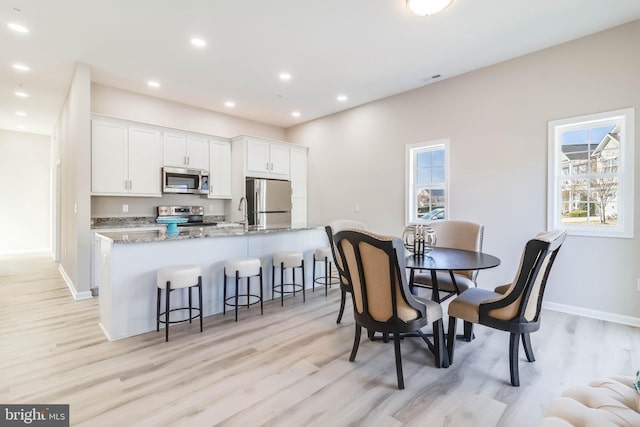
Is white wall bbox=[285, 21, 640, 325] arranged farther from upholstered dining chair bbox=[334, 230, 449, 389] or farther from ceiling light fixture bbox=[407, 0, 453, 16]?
upholstered dining chair bbox=[334, 230, 449, 389]

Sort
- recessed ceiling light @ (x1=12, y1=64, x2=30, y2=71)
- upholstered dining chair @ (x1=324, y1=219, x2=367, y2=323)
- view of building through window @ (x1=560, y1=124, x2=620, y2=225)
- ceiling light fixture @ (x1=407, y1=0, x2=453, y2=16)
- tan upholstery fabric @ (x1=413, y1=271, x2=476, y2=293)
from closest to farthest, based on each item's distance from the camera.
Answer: ceiling light fixture @ (x1=407, y1=0, x2=453, y2=16), tan upholstery fabric @ (x1=413, y1=271, x2=476, y2=293), upholstered dining chair @ (x1=324, y1=219, x2=367, y2=323), view of building through window @ (x1=560, y1=124, x2=620, y2=225), recessed ceiling light @ (x1=12, y1=64, x2=30, y2=71)

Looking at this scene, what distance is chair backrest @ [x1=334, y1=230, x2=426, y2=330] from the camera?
78.5 inches

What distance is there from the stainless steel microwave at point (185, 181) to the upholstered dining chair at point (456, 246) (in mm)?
4024

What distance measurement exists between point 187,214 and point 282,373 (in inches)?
162

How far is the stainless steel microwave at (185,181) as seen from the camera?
5.11 metres

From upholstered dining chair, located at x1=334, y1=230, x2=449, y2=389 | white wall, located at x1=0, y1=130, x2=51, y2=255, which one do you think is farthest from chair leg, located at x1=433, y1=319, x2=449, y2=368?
white wall, located at x1=0, y1=130, x2=51, y2=255

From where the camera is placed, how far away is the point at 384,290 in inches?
82.1

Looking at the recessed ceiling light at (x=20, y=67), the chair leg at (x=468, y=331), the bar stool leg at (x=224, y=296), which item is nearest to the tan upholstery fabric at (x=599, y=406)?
the chair leg at (x=468, y=331)

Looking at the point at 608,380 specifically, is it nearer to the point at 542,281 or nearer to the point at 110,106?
the point at 542,281

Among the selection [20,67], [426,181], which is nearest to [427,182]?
[426,181]

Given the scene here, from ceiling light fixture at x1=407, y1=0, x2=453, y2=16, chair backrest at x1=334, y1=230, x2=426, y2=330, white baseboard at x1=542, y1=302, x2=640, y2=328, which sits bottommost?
white baseboard at x1=542, y1=302, x2=640, y2=328

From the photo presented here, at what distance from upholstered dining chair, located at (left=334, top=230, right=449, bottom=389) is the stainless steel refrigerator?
3.77 meters

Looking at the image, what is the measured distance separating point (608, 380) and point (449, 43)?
3402 mm

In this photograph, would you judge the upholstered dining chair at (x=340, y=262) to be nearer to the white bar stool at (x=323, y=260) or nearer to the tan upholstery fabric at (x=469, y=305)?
the white bar stool at (x=323, y=260)
